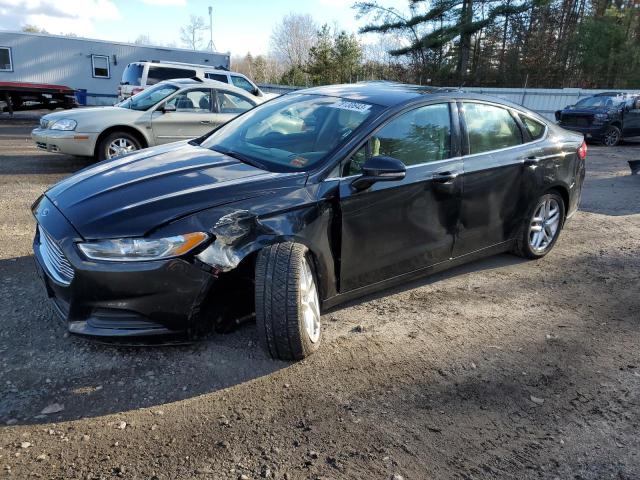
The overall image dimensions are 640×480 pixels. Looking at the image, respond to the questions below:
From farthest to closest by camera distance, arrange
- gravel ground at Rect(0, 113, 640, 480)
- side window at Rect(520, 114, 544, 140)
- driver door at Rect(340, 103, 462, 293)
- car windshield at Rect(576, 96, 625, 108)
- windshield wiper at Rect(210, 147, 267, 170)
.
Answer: car windshield at Rect(576, 96, 625, 108), side window at Rect(520, 114, 544, 140), windshield wiper at Rect(210, 147, 267, 170), driver door at Rect(340, 103, 462, 293), gravel ground at Rect(0, 113, 640, 480)

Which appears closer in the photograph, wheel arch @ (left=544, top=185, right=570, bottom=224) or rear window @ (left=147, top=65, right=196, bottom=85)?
wheel arch @ (left=544, top=185, right=570, bottom=224)

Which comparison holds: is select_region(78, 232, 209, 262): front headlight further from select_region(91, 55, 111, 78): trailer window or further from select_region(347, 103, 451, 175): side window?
select_region(91, 55, 111, 78): trailer window

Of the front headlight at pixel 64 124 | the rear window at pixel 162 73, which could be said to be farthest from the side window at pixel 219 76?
the front headlight at pixel 64 124

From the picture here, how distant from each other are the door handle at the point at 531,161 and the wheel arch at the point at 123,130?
254 inches

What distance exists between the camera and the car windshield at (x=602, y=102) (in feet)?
51.0

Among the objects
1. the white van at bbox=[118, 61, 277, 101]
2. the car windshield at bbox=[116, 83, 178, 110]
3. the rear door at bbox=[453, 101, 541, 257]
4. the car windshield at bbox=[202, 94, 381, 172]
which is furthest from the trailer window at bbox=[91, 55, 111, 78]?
the rear door at bbox=[453, 101, 541, 257]

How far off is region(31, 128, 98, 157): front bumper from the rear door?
651cm

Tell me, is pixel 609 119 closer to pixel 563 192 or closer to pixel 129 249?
pixel 563 192

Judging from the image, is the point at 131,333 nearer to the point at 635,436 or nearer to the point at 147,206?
the point at 147,206

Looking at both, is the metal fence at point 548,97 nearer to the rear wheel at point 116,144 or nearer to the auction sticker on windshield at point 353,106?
the rear wheel at point 116,144

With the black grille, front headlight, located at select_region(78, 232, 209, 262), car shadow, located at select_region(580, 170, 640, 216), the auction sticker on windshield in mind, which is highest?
the auction sticker on windshield

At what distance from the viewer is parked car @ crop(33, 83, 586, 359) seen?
2.85m

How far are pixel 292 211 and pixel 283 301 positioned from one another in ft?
1.91

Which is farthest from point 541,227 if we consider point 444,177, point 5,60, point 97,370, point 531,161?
point 5,60
